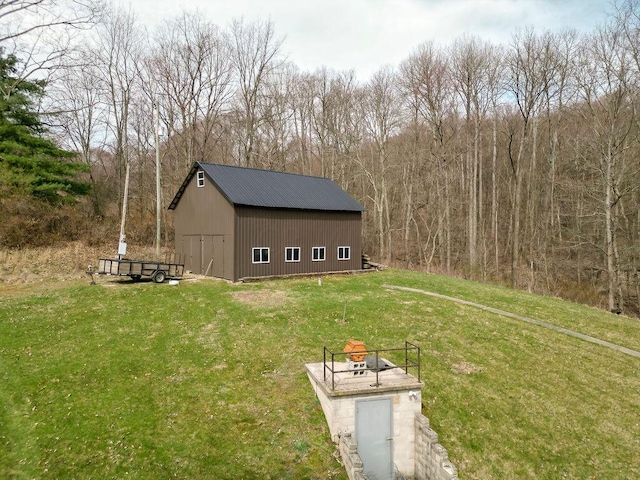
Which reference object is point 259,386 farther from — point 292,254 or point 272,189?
point 272,189

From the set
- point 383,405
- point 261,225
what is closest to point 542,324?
Result: point 383,405

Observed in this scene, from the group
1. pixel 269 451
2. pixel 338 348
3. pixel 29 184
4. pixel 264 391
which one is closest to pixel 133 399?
pixel 264 391

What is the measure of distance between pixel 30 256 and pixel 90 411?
1917 cm

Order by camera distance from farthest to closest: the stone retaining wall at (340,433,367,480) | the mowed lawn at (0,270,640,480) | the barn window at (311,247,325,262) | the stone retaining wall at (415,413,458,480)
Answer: the barn window at (311,247,325,262) → the stone retaining wall at (415,413,458,480) → the mowed lawn at (0,270,640,480) → the stone retaining wall at (340,433,367,480)

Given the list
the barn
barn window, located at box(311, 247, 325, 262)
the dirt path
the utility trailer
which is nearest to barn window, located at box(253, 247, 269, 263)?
the barn

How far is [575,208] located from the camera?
3625cm

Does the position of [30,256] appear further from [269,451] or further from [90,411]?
[269,451]

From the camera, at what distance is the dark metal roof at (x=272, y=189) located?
2455cm

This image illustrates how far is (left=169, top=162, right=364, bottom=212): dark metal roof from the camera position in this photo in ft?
80.5

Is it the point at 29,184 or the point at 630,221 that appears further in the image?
the point at 630,221

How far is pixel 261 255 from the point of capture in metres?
24.6

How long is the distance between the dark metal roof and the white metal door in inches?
630

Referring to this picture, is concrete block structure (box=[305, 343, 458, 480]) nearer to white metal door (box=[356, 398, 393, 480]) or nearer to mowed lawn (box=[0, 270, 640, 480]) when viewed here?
white metal door (box=[356, 398, 393, 480])

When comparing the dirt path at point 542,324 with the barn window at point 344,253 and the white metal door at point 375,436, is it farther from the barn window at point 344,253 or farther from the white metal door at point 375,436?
the white metal door at point 375,436
